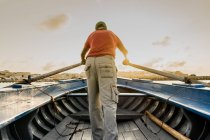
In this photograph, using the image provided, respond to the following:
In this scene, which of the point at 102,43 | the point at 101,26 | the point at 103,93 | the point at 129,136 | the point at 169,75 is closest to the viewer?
the point at 103,93

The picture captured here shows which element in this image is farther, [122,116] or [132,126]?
[122,116]

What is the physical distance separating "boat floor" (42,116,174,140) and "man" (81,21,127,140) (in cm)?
105

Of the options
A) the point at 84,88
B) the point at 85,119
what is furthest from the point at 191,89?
the point at 84,88

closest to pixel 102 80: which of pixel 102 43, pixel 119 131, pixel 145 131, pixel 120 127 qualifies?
pixel 102 43

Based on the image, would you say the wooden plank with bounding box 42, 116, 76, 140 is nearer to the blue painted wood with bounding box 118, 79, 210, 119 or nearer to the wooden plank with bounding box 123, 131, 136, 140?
the wooden plank with bounding box 123, 131, 136, 140

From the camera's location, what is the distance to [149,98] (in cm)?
609

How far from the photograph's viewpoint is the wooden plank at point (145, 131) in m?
4.50

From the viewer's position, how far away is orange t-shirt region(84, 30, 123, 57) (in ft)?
11.8

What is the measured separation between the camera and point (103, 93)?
3438 millimetres

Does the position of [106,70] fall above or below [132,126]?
above

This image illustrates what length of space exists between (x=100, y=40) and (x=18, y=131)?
191 centimetres

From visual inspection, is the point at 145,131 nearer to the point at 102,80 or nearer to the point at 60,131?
the point at 60,131

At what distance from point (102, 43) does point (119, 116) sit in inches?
96.7

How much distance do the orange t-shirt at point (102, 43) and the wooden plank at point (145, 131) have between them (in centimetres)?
197
